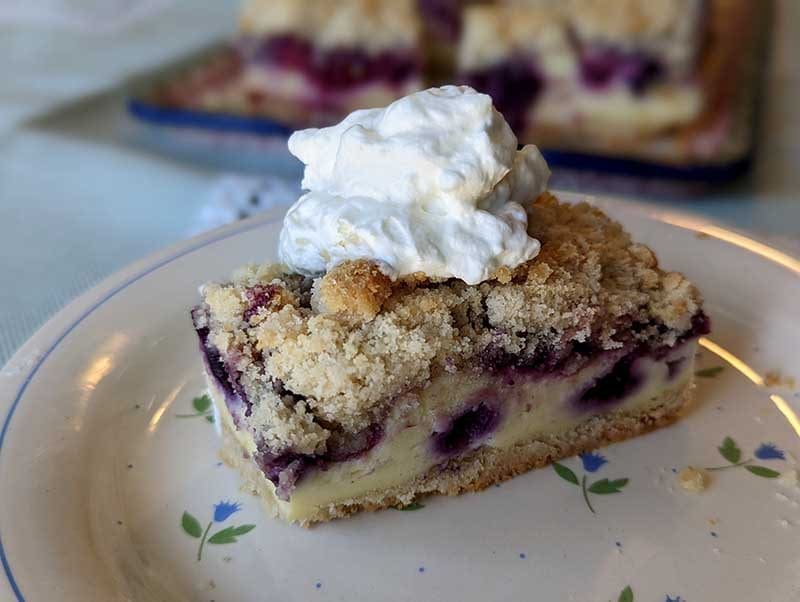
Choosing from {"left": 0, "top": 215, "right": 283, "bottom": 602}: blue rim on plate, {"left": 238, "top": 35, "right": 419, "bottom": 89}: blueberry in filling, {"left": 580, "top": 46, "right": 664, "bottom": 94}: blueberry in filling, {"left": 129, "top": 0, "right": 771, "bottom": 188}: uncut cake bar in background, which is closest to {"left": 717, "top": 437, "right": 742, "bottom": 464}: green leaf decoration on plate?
{"left": 0, "top": 215, "right": 283, "bottom": 602}: blue rim on plate

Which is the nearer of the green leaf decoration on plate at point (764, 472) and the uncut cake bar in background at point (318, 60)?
the green leaf decoration on plate at point (764, 472)

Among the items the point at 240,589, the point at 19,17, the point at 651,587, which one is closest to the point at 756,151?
the point at 651,587

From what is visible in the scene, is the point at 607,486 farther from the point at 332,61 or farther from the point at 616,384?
the point at 332,61

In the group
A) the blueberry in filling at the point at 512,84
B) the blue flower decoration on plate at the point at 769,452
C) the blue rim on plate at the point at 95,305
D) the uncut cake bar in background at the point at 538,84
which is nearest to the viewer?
the blue rim on plate at the point at 95,305

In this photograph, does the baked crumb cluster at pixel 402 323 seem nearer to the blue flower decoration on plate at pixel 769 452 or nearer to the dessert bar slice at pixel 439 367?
the dessert bar slice at pixel 439 367

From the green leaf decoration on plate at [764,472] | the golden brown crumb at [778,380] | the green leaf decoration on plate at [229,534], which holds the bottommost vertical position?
the green leaf decoration on plate at [764,472]

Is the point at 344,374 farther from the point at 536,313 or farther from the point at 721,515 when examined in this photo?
the point at 721,515

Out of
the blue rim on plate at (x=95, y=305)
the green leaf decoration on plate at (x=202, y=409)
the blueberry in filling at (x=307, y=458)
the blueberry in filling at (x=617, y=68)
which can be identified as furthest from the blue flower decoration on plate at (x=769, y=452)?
the blueberry in filling at (x=617, y=68)
